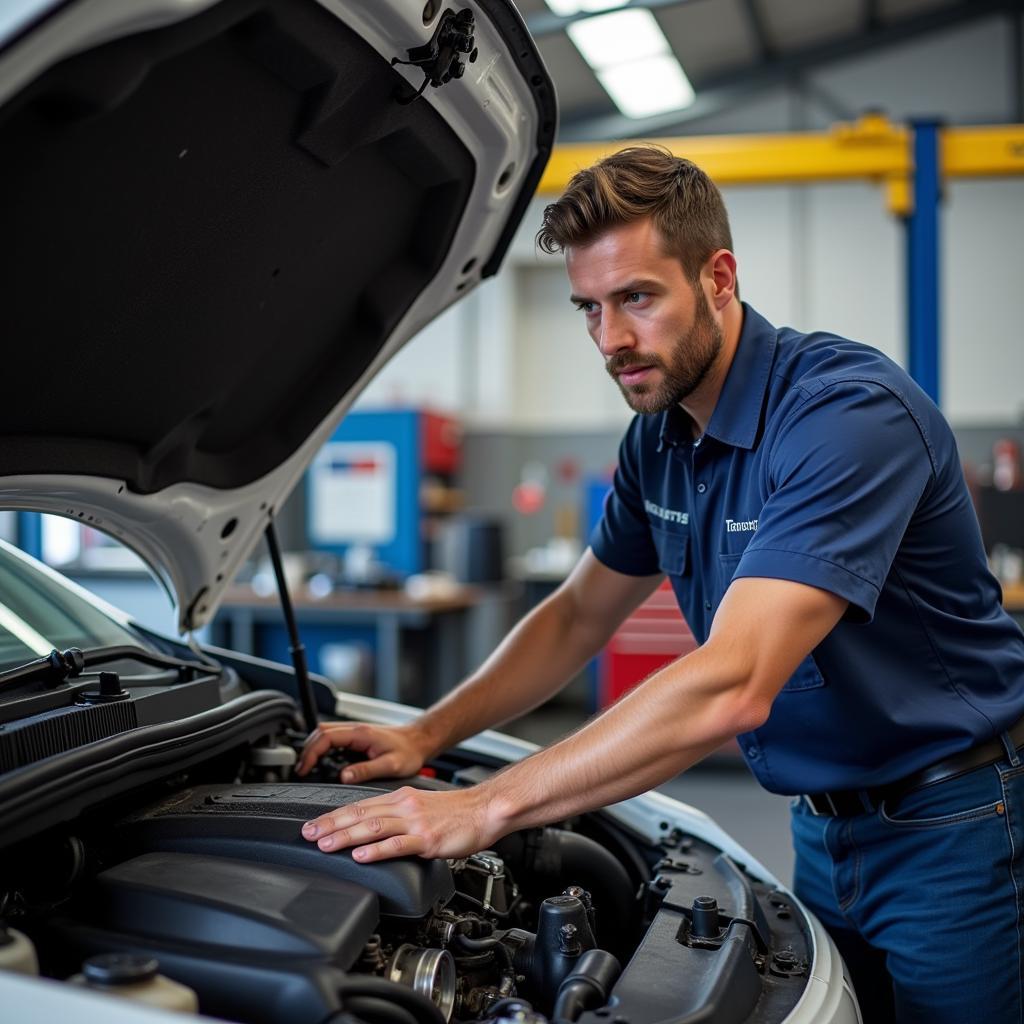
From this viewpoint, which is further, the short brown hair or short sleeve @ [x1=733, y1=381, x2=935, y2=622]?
the short brown hair

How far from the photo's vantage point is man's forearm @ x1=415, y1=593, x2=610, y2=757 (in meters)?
1.71

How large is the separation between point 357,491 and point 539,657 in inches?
218

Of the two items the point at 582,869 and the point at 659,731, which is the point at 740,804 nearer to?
the point at 582,869

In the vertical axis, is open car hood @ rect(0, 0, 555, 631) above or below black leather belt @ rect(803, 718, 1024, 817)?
above

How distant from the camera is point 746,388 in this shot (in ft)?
4.83

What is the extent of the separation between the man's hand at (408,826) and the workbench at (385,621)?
4197 millimetres

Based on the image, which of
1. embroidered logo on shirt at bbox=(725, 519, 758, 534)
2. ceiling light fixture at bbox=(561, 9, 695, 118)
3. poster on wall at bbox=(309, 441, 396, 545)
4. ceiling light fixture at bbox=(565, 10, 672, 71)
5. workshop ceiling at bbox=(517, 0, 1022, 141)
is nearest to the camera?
embroidered logo on shirt at bbox=(725, 519, 758, 534)

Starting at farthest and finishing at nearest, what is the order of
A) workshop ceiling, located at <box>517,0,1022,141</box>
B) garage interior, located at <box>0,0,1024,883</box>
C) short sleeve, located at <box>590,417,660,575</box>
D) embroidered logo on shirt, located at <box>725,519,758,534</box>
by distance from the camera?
workshop ceiling, located at <box>517,0,1022,141</box>, garage interior, located at <box>0,0,1024,883</box>, short sleeve, located at <box>590,417,660,575</box>, embroidered logo on shirt, located at <box>725,519,758,534</box>

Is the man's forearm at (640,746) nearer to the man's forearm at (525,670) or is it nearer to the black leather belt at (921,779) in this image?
the black leather belt at (921,779)

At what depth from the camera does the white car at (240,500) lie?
3.03 feet

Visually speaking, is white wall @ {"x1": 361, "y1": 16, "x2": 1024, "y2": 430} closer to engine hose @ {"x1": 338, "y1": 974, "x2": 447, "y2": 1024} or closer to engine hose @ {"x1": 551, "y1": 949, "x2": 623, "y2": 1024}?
engine hose @ {"x1": 551, "y1": 949, "x2": 623, "y2": 1024}

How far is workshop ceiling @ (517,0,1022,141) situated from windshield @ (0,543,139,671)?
651 cm

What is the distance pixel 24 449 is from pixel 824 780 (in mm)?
1081

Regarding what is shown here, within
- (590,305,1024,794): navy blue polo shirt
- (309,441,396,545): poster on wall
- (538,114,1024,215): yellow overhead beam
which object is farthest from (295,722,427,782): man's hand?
(309,441,396,545): poster on wall
